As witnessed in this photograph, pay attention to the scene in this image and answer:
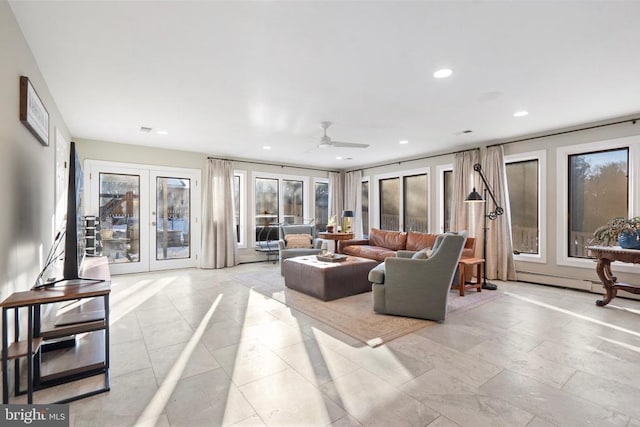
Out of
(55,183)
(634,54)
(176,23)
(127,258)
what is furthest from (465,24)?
(127,258)

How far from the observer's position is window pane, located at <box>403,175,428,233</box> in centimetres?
695

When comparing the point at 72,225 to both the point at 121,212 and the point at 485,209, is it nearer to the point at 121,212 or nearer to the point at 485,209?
the point at 121,212

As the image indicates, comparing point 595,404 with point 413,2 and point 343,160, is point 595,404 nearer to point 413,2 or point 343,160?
point 413,2

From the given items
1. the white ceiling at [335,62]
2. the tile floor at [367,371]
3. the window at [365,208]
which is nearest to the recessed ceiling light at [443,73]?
the white ceiling at [335,62]

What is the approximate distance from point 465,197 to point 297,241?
3.41 m

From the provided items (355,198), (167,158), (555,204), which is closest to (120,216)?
(167,158)

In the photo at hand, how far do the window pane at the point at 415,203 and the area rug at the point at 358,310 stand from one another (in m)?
2.51

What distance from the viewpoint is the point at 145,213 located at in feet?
19.7

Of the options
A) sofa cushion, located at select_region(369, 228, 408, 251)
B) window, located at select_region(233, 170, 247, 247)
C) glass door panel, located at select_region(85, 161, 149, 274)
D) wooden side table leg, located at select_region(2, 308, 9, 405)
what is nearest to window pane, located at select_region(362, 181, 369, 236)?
sofa cushion, located at select_region(369, 228, 408, 251)

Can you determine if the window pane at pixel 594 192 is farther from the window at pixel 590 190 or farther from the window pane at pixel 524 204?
the window pane at pixel 524 204

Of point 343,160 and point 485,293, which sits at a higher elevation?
point 343,160

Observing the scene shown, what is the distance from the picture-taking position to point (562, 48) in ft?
8.00

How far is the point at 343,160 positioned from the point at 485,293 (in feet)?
14.1

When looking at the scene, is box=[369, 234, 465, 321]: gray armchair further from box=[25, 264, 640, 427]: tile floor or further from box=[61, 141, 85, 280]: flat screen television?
box=[61, 141, 85, 280]: flat screen television
